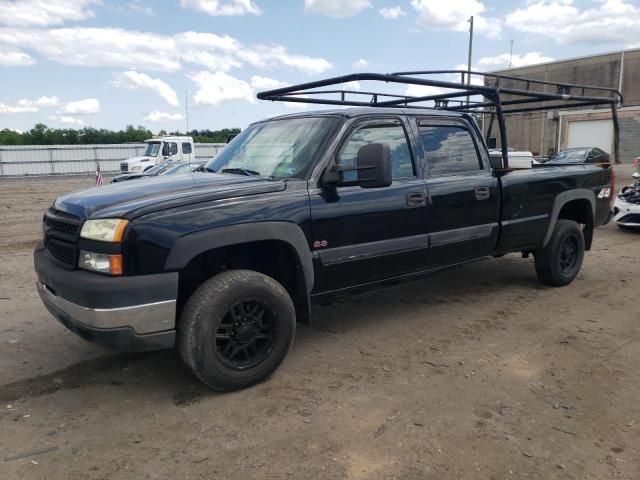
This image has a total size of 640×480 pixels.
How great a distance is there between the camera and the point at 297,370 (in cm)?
379

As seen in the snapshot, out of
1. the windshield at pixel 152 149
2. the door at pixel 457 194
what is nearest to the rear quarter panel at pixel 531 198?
the door at pixel 457 194

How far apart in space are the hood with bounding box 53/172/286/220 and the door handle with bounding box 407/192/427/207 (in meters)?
1.16

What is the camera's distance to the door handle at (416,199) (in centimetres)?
421

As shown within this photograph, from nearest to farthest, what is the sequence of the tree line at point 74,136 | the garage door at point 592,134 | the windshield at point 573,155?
the windshield at point 573,155 < the garage door at point 592,134 < the tree line at point 74,136

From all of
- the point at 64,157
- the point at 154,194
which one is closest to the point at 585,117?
the point at 64,157

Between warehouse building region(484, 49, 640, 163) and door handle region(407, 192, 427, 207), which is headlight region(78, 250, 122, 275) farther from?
warehouse building region(484, 49, 640, 163)

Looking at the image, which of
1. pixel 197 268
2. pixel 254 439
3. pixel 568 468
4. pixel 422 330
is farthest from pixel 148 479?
pixel 422 330

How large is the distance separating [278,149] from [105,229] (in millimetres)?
1575

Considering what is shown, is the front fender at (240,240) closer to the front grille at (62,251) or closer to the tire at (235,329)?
the tire at (235,329)

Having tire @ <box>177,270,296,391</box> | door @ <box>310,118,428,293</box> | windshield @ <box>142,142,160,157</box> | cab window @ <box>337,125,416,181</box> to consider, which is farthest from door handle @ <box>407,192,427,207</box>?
windshield @ <box>142,142,160,157</box>

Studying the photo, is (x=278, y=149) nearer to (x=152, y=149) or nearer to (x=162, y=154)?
(x=162, y=154)

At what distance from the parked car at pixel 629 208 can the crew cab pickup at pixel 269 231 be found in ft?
17.9

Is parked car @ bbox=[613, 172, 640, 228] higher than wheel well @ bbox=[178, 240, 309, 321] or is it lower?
lower

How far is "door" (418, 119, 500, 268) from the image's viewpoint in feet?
14.6
